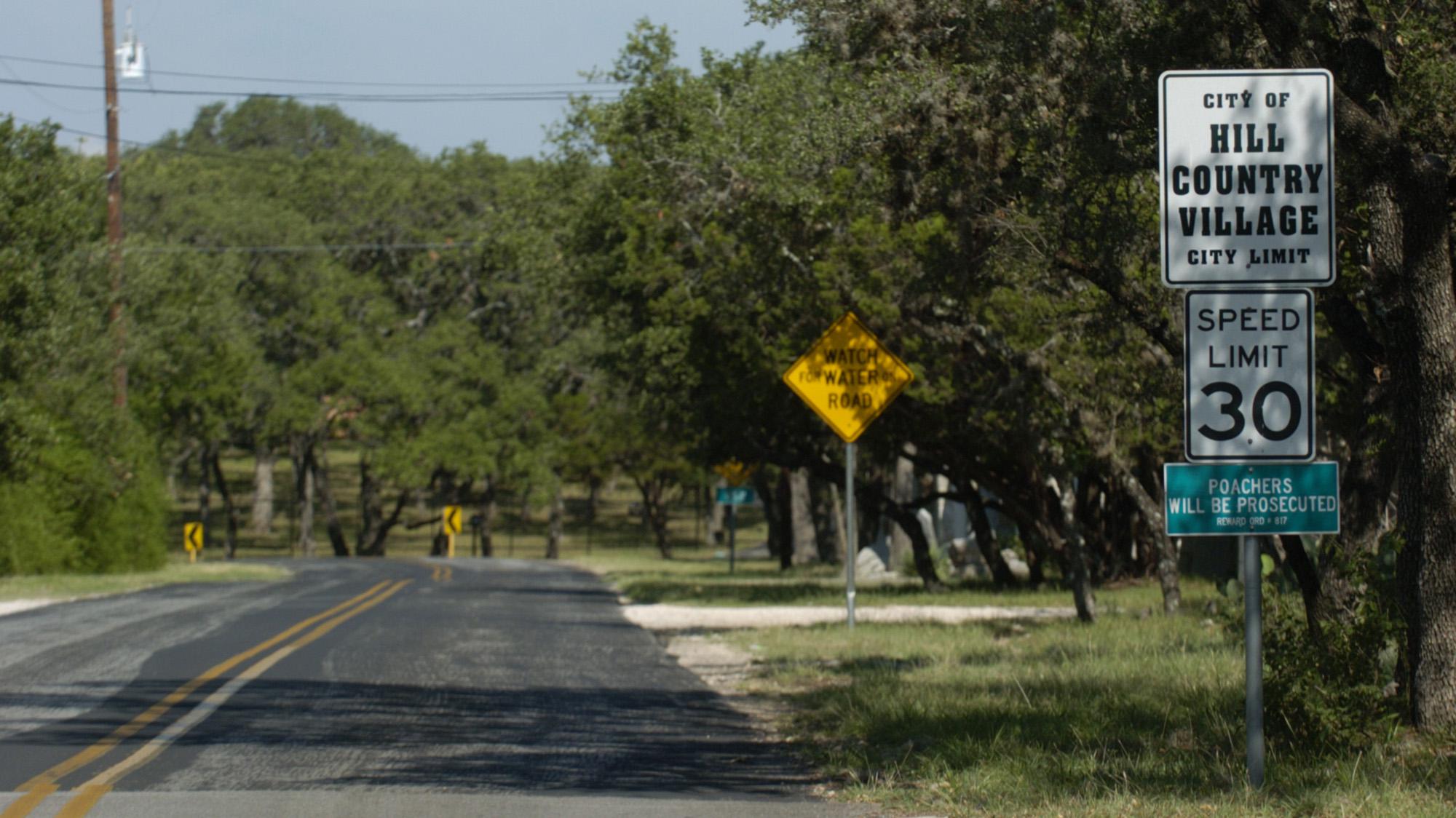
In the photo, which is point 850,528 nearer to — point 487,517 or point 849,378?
point 849,378

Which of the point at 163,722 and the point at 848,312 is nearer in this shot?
the point at 163,722

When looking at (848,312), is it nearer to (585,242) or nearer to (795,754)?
(795,754)

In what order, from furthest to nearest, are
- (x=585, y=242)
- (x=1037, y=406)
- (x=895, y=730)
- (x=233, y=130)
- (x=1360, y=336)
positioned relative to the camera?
1. (x=233, y=130)
2. (x=585, y=242)
3. (x=1037, y=406)
4. (x=895, y=730)
5. (x=1360, y=336)

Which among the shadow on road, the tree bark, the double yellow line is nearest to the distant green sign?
the double yellow line

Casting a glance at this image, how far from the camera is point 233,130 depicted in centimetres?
9531

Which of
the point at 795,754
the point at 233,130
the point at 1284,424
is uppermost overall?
the point at 233,130

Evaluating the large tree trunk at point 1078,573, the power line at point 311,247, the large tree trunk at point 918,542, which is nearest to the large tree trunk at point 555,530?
the power line at point 311,247

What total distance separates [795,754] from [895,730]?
782 millimetres

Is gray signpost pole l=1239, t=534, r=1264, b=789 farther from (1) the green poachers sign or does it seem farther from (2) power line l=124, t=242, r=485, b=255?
(2) power line l=124, t=242, r=485, b=255

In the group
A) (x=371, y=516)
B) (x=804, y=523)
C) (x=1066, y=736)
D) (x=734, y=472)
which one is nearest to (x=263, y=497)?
(x=371, y=516)

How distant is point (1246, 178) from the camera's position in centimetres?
774

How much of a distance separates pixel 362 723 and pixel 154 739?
1.51 m

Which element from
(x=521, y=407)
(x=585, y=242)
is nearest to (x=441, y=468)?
(x=521, y=407)

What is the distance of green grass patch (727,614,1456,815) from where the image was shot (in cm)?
816
